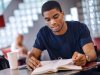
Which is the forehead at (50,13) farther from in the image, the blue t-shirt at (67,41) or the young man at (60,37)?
the blue t-shirt at (67,41)

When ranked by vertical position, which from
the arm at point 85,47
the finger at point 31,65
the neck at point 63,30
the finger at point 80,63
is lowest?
the finger at point 31,65

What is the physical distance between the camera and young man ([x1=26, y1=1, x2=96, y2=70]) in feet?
7.40

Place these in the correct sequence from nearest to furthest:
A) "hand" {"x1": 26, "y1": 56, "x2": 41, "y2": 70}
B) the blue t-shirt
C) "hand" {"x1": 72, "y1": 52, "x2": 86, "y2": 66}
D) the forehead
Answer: "hand" {"x1": 72, "y1": 52, "x2": 86, "y2": 66}
"hand" {"x1": 26, "y1": 56, "x2": 41, "y2": 70}
the forehead
the blue t-shirt

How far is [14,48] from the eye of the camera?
6512 millimetres

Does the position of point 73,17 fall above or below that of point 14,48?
above

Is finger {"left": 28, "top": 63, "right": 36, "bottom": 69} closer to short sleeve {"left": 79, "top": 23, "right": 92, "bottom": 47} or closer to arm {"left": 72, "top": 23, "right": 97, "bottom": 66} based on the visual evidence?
arm {"left": 72, "top": 23, "right": 97, "bottom": 66}

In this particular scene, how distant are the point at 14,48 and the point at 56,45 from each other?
4194mm

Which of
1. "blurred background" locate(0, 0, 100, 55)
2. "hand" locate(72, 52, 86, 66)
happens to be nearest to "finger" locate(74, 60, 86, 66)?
"hand" locate(72, 52, 86, 66)

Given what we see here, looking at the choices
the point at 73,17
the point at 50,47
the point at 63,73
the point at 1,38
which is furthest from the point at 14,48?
the point at 63,73

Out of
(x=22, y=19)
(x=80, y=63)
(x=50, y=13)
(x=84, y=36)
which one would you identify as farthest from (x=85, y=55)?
(x=22, y=19)

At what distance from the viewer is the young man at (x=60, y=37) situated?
7.40 ft

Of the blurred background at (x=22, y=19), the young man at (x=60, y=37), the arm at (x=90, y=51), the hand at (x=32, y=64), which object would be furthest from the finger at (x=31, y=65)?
the blurred background at (x=22, y=19)

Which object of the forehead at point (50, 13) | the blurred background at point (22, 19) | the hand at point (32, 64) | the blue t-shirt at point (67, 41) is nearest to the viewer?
the hand at point (32, 64)

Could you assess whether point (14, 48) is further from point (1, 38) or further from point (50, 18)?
point (50, 18)
